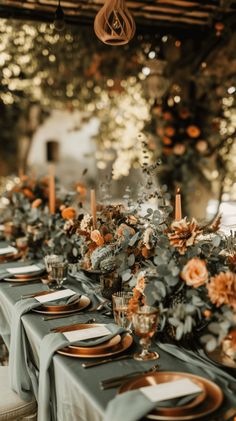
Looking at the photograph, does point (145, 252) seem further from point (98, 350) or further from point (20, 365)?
point (20, 365)

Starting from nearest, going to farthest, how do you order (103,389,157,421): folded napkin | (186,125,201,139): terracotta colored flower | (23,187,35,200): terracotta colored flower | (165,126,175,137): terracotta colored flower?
1. (103,389,157,421): folded napkin
2. (23,187,35,200): terracotta colored flower
3. (186,125,201,139): terracotta colored flower
4. (165,126,175,137): terracotta colored flower

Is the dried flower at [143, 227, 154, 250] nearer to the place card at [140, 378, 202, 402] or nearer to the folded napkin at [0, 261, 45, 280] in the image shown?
the place card at [140, 378, 202, 402]

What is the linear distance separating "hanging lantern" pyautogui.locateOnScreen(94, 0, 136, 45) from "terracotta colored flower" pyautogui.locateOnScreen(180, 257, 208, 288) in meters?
1.35

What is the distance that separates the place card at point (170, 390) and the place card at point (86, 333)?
396mm

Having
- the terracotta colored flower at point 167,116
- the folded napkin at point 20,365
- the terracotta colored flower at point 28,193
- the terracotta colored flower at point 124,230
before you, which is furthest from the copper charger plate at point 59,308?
the terracotta colored flower at point 167,116

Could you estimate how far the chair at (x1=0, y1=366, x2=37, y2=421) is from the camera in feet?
5.73

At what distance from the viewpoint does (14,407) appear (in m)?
1.77

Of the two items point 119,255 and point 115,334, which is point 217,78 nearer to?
point 119,255

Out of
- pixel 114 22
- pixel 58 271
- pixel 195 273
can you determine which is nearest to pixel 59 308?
pixel 58 271

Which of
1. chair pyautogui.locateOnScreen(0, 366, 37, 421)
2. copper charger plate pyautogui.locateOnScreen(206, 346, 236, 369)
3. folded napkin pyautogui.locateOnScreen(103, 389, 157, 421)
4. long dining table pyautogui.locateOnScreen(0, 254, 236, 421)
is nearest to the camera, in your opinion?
folded napkin pyautogui.locateOnScreen(103, 389, 157, 421)

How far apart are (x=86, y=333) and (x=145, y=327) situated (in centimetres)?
29

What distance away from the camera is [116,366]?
147cm

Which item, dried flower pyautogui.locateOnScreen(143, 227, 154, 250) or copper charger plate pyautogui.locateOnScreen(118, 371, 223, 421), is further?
dried flower pyautogui.locateOnScreen(143, 227, 154, 250)

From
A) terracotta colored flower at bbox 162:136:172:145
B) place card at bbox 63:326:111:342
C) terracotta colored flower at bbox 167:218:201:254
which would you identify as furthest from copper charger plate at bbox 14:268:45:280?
terracotta colored flower at bbox 162:136:172:145
